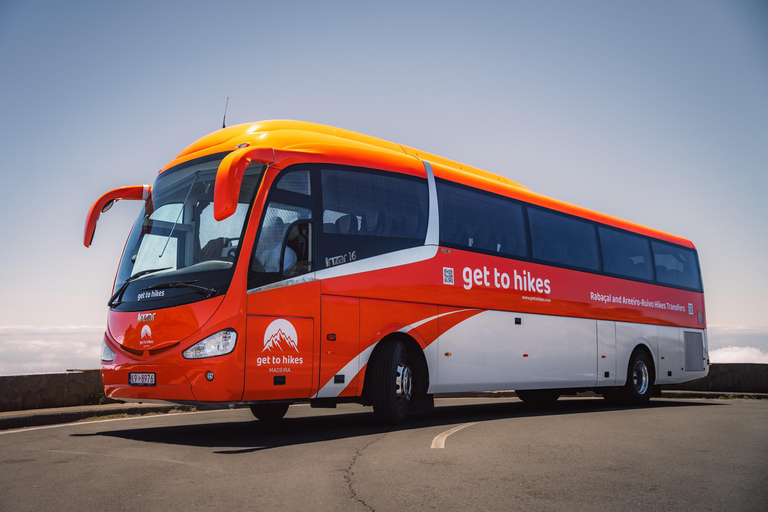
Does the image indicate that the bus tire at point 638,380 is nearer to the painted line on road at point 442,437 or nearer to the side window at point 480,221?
the side window at point 480,221

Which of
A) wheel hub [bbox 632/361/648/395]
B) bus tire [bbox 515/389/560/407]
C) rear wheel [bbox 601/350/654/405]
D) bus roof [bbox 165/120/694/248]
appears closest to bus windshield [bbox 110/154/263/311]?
bus roof [bbox 165/120/694/248]

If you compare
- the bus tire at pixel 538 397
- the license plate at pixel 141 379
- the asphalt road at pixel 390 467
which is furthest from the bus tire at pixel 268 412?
the bus tire at pixel 538 397

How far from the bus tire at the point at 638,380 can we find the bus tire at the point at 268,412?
27.2ft

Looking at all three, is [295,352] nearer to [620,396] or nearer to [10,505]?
[10,505]

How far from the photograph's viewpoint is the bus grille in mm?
17531

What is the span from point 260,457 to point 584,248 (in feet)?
30.9

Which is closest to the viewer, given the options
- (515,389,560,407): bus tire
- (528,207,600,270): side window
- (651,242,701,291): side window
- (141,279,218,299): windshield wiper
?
(141,279,218,299): windshield wiper

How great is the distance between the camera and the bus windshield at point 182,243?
26.6 ft

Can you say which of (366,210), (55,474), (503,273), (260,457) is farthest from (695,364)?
(55,474)

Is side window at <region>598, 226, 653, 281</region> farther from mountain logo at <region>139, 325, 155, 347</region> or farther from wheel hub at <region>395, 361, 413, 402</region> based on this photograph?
mountain logo at <region>139, 325, 155, 347</region>

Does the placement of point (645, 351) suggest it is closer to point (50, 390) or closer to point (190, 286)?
point (190, 286)

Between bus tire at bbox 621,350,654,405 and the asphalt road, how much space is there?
529cm

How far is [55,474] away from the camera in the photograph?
6.14 metres

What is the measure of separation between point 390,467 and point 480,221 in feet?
20.2
